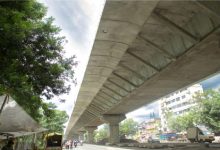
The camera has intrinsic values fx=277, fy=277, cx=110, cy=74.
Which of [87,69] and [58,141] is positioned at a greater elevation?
[87,69]

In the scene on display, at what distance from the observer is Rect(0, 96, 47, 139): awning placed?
460 inches

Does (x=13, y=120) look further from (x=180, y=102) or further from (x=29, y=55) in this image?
(x=180, y=102)

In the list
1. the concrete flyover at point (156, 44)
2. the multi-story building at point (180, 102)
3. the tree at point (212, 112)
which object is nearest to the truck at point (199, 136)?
the concrete flyover at point (156, 44)

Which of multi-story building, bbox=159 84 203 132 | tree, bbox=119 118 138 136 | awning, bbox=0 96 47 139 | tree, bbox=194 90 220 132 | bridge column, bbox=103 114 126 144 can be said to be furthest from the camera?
tree, bbox=119 118 138 136

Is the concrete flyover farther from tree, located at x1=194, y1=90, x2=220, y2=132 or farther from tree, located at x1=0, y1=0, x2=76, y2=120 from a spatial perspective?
tree, located at x1=194, y1=90, x2=220, y2=132

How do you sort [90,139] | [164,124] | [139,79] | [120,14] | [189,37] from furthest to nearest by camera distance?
[164,124]
[90,139]
[139,79]
[189,37]
[120,14]

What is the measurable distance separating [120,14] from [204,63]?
9.95 m

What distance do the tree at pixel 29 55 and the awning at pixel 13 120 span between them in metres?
0.90

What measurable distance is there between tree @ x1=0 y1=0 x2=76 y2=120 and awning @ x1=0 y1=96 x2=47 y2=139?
2.95 ft

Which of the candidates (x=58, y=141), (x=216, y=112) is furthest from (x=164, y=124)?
(x=58, y=141)

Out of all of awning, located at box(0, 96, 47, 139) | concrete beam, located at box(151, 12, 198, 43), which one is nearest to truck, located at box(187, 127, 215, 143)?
concrete beam, located at box(151, 12, 198, 43)

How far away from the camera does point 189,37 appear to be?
1549 centimetres

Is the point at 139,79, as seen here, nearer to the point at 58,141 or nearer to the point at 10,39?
the point at 58,141

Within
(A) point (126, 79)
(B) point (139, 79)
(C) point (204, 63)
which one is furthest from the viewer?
(A) point (126, 79)
